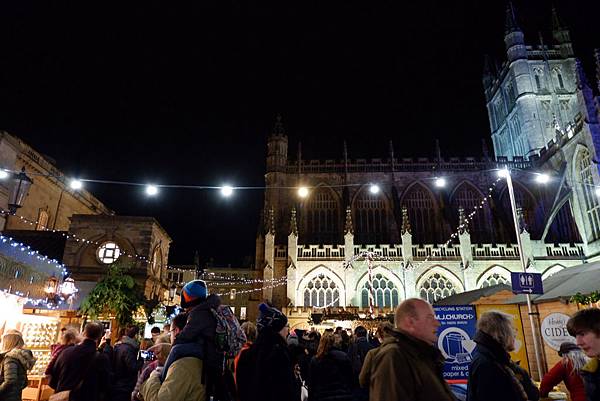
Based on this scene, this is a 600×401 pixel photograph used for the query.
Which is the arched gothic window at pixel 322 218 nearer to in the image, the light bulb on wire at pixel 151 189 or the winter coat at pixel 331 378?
the light bulb on wire at pixel 151 189

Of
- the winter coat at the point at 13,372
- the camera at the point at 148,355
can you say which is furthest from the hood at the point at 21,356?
the camera at the point at 148,355

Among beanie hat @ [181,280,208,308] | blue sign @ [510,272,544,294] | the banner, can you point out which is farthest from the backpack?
blue sign @ [510,272,544,294]

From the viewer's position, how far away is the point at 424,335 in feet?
7.80

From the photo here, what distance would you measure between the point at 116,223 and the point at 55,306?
5816mm

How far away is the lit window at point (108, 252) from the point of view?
18375 millimetres

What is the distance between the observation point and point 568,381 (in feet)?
13.8

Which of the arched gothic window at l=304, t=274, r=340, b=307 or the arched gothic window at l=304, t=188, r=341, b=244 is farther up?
the arched gothic window at l=304, t=188, r=341, b=244

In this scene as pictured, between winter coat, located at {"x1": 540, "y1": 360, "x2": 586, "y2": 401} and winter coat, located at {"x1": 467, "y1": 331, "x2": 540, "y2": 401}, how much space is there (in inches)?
76.2

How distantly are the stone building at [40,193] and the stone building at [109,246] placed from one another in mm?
2474

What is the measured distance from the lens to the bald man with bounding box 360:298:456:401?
212 cm

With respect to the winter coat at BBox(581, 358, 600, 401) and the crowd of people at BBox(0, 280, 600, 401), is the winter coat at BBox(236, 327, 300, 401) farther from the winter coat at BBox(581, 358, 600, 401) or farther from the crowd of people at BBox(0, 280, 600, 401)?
the winter coat at BBox(581, 358, 600, 401)

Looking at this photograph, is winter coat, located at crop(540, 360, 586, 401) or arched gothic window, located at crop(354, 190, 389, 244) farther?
arched gothic window, located at crop(354, 190, 389, 244)

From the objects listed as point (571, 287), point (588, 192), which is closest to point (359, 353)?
point (571, 287)

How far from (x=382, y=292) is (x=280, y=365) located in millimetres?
23565
